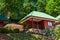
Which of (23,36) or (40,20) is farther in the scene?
(40,20)

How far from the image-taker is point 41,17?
2681cm

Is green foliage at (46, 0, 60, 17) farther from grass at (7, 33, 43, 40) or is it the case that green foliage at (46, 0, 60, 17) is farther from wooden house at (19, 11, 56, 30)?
grass at (7, 33, 43, 40)

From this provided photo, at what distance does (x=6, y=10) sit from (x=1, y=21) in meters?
15.2

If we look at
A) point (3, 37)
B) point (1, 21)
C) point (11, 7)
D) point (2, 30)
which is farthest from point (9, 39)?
point (1, 21)

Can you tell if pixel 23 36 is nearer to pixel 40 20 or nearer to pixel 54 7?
pixel 40 20

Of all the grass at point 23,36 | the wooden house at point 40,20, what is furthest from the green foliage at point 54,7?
the grass at point 23,36

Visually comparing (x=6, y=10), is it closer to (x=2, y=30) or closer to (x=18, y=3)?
(x=18, y=3)

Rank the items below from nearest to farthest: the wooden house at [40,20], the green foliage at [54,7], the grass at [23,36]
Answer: the grass at [23,36] < the wooden house at [40,20] < the green foliage at [54,7]

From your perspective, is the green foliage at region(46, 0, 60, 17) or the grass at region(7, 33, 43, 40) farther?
the green foliage at region(46, 0, 60, 17)

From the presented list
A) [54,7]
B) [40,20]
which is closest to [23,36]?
[40,20]

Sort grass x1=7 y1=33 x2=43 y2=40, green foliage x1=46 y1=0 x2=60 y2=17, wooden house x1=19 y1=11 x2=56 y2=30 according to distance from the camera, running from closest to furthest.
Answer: grass x1=7 y1=33 x2=43 y2=40 < wooden house x1=19 y1=11 x2=56 y2=30 < green foliage x1=46 y1=0 x2=60 y2=17

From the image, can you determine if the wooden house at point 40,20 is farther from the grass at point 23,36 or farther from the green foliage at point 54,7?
the green foliage at point 54,7

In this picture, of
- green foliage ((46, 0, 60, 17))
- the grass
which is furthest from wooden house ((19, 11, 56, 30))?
green foliage ((46, 0, 60, 17))

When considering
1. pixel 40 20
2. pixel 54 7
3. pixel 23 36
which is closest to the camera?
pixel 23 36
